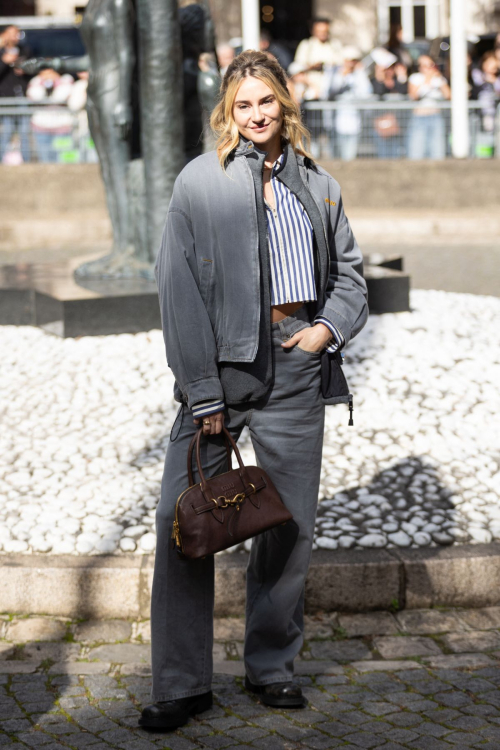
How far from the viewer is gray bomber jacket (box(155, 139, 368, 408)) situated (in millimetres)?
3113

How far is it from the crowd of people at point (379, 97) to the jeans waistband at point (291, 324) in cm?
1129

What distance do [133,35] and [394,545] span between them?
4964 millimetres

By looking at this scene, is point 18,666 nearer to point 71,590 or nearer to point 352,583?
point 71,590

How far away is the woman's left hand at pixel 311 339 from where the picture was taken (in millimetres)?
3242

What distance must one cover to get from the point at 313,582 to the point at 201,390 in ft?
4.38

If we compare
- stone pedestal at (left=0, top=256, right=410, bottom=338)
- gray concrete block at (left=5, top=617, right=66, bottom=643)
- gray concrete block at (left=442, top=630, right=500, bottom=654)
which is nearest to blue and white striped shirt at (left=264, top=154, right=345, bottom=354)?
gray concrete block at (left=442, top=630, right=500, bottom=654)

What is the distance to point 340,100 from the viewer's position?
14336 mm

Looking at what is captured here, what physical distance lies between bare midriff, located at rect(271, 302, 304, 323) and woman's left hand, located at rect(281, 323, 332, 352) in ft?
0.24

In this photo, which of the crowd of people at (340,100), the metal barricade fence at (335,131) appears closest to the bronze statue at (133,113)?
the metal barricade fence at (335,131)

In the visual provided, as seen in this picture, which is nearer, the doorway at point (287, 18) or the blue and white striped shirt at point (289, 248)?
the blue and white striped shirt at point (289, 248)

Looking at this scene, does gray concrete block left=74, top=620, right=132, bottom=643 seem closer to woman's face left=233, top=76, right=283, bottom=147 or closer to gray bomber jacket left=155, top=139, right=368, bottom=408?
gray bomber jacket left=155, top=139, right=368, bottom=408

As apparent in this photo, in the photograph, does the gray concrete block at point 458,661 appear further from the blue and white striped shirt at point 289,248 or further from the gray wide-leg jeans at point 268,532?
the blue and white striped shirt at point 289,248

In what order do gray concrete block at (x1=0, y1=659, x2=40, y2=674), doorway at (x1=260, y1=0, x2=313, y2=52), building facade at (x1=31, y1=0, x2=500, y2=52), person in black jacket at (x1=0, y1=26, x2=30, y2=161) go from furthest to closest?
doorway at (x1=260, y1=0, x2=313, y2=52)
building facade at (x1=31, y1=0, x2=500, y2=52)
person in black jacket at (x1=0, y1=26, x2=30, y2=161)
gray concrete block at (x1=0, y1=659, x2=40, y2=674)

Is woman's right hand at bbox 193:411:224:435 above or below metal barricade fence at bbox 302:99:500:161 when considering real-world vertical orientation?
below
